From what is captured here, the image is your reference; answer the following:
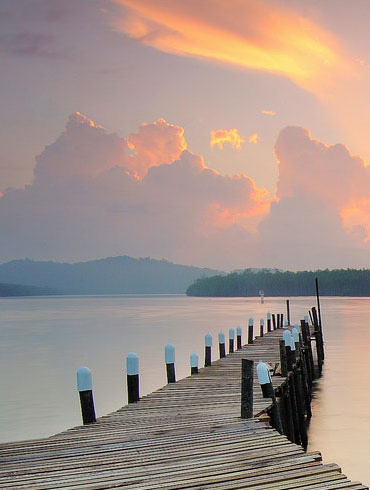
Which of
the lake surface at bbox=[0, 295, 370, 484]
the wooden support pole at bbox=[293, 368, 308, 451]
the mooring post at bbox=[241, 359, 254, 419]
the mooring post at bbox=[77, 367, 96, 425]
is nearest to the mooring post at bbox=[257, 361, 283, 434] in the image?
the mooring post at bbox=[241, 359, 254, 419]

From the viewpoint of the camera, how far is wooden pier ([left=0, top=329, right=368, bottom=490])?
678 centimetres

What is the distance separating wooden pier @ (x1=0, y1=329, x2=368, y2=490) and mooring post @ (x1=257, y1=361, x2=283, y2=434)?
0.58 feet

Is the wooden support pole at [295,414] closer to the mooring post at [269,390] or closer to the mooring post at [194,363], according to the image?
the mooring post at [194,363]

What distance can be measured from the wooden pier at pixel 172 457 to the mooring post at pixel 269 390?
0.18 m

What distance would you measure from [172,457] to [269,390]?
411 centimetres

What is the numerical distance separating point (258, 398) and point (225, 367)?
280 inches

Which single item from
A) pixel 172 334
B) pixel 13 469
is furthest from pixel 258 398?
pixel 172 334

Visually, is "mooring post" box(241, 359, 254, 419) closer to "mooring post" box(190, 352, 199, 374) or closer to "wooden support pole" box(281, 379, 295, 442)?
"wooden support pole" box(281, 379, 295, 442)

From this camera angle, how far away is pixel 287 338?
19.1m

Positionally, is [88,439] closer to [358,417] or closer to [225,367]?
[225,367]

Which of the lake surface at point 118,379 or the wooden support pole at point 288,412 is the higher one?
the wooden support pole at point 288,412

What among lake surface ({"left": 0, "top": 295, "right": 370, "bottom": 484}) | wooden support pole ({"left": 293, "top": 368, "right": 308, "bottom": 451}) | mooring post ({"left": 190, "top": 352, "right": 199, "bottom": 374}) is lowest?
lake surface ({"left": 0, "top": 295, "right": 370, "bottom": 484})

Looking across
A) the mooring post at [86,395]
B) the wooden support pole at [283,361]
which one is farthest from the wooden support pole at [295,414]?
the mooring post at [86,395]

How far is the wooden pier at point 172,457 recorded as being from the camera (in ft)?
22.2
